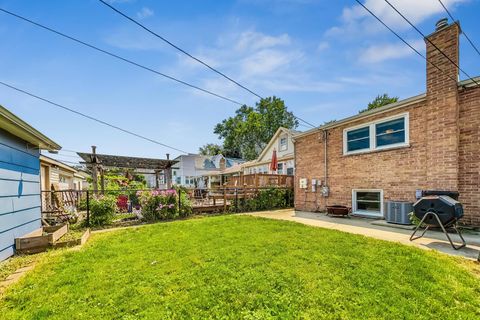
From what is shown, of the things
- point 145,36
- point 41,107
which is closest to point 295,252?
point 145,36

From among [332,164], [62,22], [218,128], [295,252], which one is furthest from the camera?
[218,128]

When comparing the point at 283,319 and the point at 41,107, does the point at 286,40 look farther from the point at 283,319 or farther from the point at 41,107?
the point at 41,107

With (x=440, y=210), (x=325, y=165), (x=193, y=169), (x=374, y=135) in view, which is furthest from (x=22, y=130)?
(x=193, y=169)

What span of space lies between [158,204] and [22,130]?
505 centimetres

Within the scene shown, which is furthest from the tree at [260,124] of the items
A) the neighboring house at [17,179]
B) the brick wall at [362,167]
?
the neighboring house at [17,179]

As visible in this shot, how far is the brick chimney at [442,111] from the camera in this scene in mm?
6102

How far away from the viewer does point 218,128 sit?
4419 centimetres

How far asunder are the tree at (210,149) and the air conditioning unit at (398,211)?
38976 mm

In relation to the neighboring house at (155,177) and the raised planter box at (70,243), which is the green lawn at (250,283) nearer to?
the raised planter box at (70,243)

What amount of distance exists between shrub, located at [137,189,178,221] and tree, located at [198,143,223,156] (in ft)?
118

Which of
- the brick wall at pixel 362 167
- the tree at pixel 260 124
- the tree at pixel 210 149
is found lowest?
the brick wall at pixel 362 167

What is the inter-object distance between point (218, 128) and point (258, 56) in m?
36.4

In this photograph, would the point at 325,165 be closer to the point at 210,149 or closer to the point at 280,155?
the point at 280,155

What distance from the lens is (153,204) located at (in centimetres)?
892
